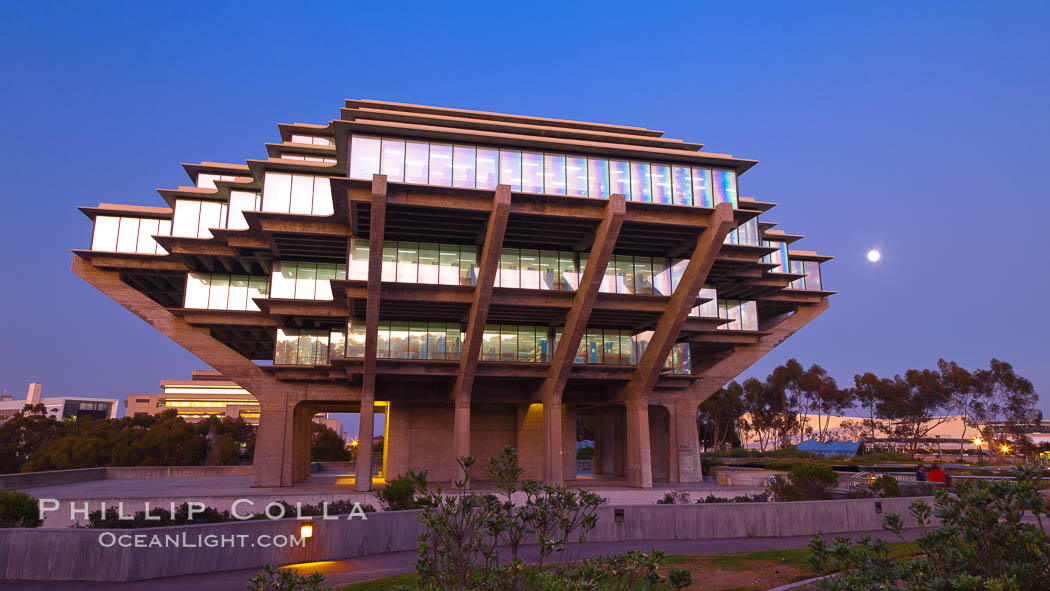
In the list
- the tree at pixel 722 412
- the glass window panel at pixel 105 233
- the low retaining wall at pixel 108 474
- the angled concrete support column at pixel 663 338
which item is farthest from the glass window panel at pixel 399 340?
the tree at pixel 722 412

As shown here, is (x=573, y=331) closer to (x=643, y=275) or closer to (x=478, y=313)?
(x=478, y=313)

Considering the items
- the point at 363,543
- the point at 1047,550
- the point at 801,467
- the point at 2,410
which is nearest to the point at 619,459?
the point at 801,467

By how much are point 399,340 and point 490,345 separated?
16.5 ft

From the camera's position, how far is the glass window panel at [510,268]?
34.2 metres

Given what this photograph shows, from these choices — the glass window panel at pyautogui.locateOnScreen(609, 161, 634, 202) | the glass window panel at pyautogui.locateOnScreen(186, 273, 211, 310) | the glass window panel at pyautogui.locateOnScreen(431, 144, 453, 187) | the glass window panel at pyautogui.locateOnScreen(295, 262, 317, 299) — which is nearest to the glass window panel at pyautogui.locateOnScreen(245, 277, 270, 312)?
the glass window panel at pyautogui.locateOnScreen(186, 273, 211, 310)

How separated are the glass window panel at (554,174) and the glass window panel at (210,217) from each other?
1905 cm

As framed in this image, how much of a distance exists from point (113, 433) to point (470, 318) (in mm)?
50101

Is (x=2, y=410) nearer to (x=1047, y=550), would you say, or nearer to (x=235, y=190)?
(x=235, y=190)

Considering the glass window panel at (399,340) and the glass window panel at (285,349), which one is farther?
the glass window panel at (285,349)

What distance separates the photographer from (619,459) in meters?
51.1

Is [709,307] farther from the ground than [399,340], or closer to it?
farther from the ground

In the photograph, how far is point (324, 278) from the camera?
36531 mm

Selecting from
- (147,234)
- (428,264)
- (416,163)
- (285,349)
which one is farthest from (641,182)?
(147,234)

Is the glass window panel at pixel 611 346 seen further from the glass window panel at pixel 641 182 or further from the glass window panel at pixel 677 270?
the glass window panel at pixel 641 182
